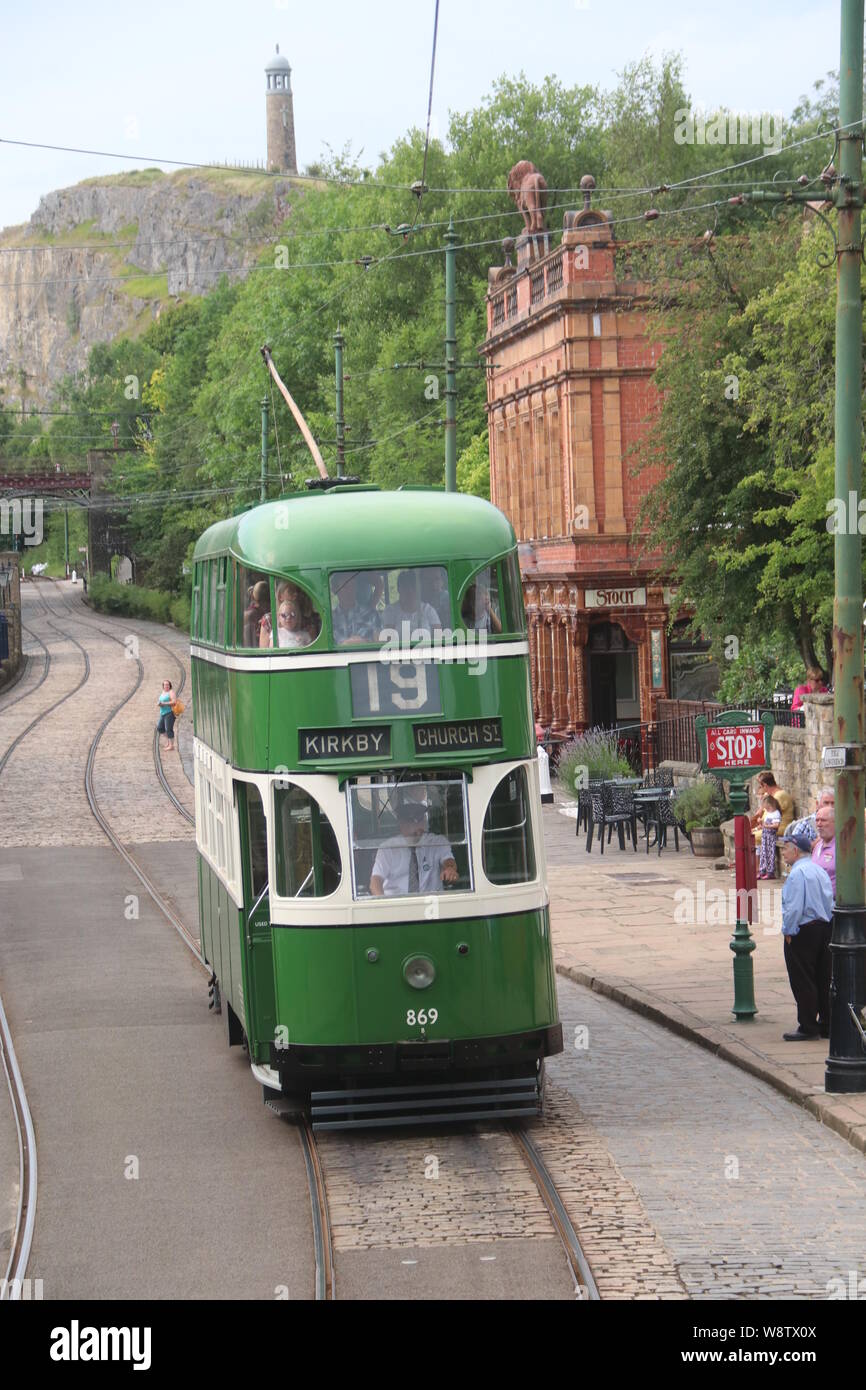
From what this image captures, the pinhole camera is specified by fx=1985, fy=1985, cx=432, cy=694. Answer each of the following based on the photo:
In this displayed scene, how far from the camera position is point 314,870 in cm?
1255

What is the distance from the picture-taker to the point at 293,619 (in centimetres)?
1273

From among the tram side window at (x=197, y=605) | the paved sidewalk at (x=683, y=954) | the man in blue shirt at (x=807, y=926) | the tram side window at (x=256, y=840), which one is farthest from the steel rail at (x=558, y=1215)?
the tram side window at (x=197, y=605)

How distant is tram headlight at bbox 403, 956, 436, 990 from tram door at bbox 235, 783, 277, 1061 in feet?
3.33

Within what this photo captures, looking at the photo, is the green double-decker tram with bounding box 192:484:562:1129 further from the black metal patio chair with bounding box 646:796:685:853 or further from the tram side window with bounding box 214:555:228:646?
the black metal patio chair with bounding box 646:796:685:853


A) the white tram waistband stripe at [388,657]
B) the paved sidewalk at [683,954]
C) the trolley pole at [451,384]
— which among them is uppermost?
the trolley pole at [451,384]

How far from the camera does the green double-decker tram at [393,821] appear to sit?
12.4 m

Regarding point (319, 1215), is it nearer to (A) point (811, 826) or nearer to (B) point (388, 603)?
(B) point (388, 603)

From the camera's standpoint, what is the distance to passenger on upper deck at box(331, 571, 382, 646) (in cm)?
1258

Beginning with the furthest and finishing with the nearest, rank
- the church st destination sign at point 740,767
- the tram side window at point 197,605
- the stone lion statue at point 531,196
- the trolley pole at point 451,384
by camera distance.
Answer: the stone lion statue at point 531,196 < the trolley pole at point 451,384 < the tram side window at point 197,605 < the church st destination sign at point 740,767

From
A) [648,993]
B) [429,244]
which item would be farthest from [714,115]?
[648,993]

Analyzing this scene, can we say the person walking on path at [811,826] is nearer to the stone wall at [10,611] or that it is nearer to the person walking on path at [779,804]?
the person walking on path at [779,804]

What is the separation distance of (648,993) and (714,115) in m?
59.9

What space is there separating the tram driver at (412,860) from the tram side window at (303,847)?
28 centimetres
